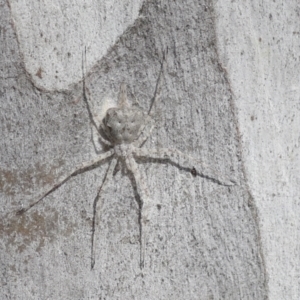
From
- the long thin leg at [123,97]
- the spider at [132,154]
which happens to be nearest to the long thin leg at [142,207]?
the spider at [132,154]

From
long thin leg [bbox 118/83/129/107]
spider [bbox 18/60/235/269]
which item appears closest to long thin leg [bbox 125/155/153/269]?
spider [bbox 18/60/235/269]

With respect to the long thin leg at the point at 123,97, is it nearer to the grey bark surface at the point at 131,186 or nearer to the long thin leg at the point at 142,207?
the grey bark surface at the point at 131,186

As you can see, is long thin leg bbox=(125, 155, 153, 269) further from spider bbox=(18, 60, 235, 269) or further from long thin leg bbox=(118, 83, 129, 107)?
long thin leg bbox=(118, 83, 129, 107)

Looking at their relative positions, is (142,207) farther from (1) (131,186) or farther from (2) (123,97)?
(2) (123,97)

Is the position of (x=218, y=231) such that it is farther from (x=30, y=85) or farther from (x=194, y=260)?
(x=30, y=85)


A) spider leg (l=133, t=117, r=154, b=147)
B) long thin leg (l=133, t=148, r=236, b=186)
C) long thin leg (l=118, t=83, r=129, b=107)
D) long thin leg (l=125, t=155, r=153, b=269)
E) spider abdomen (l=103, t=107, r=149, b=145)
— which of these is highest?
long thin leg (l=118, t=83, r=129, b=107)

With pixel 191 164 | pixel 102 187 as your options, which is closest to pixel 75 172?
pixel 102 187

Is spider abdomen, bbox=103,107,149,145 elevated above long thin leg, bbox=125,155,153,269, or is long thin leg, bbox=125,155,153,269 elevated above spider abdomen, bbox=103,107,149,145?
spider abdomen, bbox=103,107,149,145
